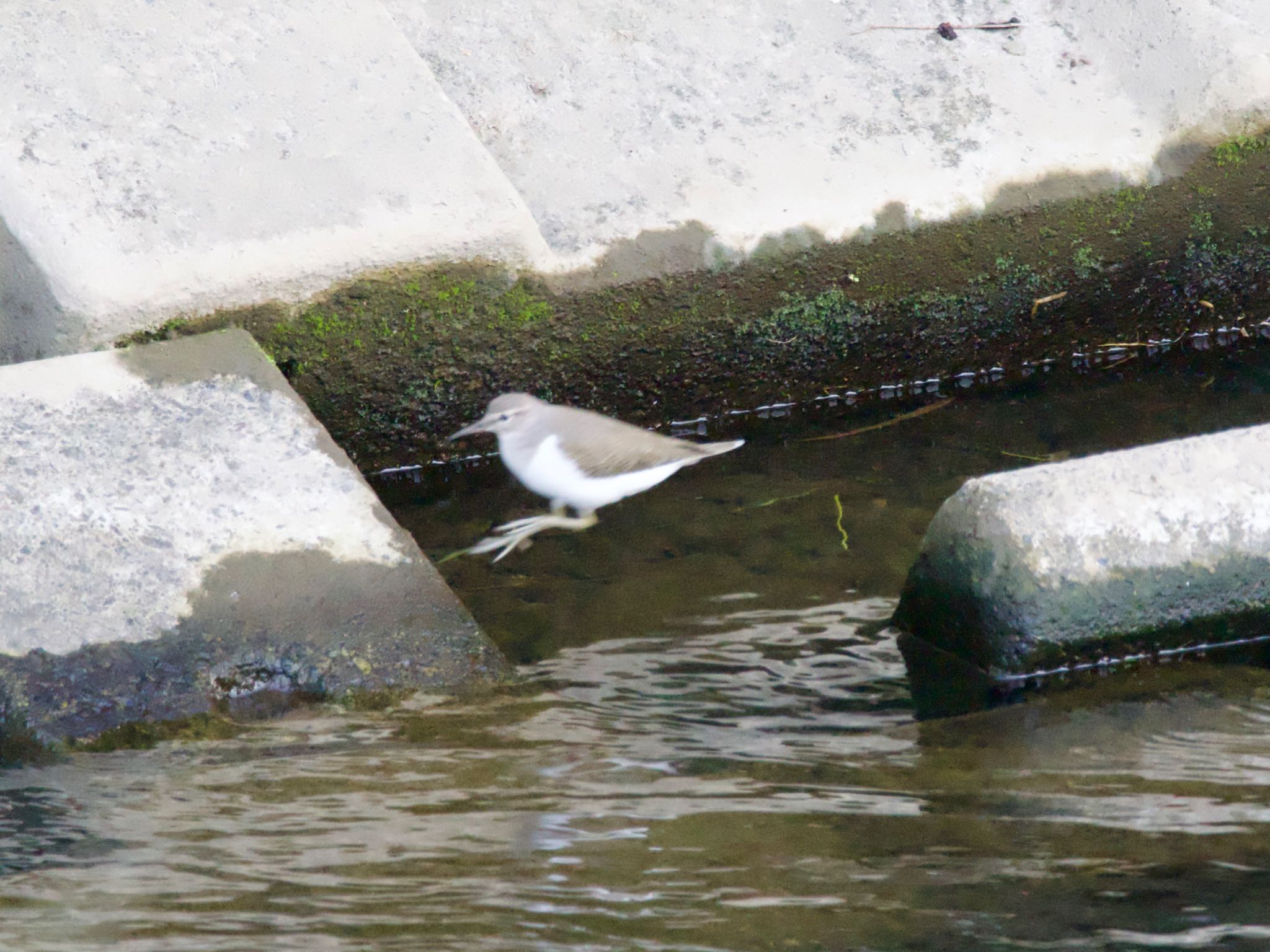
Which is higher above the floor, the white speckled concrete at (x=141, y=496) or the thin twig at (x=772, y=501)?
the white speckled concrete at (x=141, y=496)

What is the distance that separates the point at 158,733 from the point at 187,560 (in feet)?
1.51

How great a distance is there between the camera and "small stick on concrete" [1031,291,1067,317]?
5801 mm

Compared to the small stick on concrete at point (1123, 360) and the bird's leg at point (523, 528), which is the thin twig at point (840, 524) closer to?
the bird's leg at point (523, 528)

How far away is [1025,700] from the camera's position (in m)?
3.79

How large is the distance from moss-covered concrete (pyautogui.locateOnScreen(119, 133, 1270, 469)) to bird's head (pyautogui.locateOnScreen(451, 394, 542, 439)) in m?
0.61

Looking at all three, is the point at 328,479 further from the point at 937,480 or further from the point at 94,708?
the point at 937,480

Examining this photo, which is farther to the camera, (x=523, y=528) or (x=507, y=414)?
(x=523, y=528)

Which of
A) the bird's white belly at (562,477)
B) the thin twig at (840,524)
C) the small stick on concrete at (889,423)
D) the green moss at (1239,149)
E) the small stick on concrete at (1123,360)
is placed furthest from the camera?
the small stick on concrete at (1123,360)

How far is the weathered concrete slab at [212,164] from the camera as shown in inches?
171

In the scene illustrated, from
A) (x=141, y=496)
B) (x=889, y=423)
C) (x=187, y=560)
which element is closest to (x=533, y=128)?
(x=889, y=423)

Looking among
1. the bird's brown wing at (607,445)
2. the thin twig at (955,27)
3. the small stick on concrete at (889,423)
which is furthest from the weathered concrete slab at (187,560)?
the thin twig at (955,27)

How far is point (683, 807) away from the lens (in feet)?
10.3

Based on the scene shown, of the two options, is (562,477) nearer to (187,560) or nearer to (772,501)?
(772,501)

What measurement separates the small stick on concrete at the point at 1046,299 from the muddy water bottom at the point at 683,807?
1.82 m
